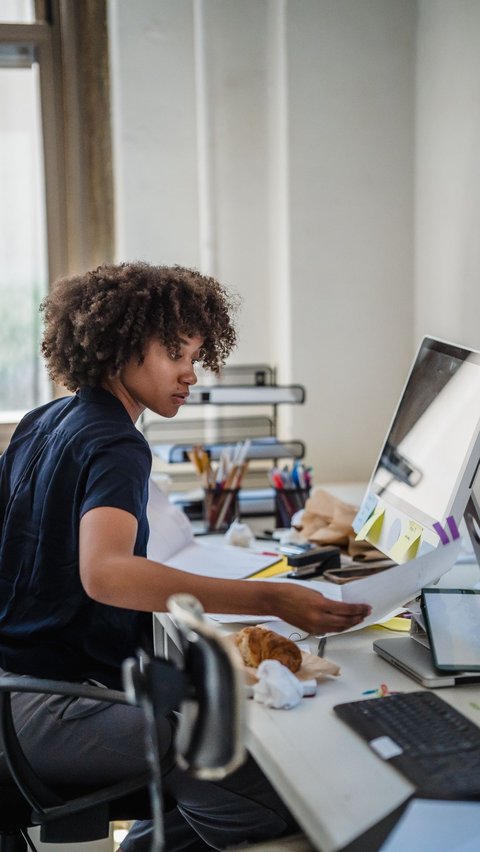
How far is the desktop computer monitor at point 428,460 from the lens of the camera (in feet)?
4.83

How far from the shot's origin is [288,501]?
2.22 metres

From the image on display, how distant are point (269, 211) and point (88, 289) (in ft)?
4.54

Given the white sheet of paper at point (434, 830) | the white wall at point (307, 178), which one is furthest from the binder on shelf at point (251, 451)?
the white sheet of paper at point (434, 830)

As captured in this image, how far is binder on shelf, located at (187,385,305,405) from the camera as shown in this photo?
2.45 m

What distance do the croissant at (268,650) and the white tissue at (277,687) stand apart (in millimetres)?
62

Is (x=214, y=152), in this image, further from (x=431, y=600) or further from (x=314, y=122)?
(x=431, y=600)

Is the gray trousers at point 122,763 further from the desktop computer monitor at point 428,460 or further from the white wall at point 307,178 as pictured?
the white wall at point 307,178

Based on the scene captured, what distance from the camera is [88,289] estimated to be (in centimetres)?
152

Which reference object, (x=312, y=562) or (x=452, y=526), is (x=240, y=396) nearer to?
(x=312, y=562)

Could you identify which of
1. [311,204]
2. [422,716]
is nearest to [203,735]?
[422,716]

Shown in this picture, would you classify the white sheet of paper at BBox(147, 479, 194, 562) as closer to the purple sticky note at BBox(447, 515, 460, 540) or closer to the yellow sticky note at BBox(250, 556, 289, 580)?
the yellow sticky note at BBox(250, 556, 289, 580)

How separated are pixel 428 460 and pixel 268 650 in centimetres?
53

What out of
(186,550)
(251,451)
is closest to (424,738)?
A: (186,550)

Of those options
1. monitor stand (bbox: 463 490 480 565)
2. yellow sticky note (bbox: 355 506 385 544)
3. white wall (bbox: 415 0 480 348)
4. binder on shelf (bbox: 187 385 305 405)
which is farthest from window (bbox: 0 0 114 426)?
monitor stand (bbox: 463 490 480 565)
